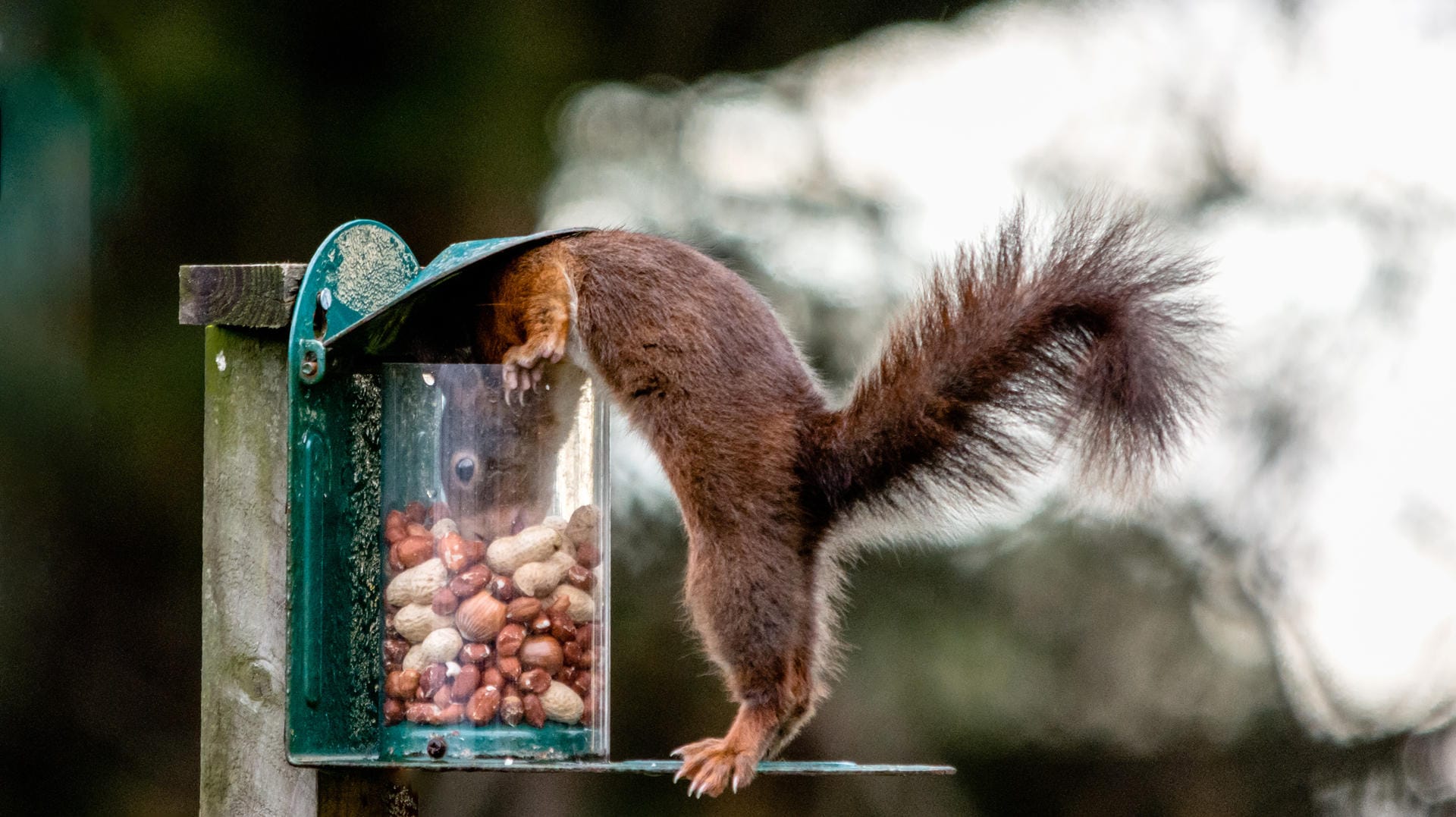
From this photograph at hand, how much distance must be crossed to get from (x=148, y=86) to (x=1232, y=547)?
2878 mm

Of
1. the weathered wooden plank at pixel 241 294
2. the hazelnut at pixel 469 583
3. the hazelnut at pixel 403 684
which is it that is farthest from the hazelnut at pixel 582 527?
the weathered wooden plank at pixel 241 294

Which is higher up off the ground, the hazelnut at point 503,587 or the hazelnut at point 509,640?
the hazelnut at point 503,587

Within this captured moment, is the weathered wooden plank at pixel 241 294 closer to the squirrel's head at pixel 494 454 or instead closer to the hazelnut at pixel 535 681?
the squirrel's head at pixel 494 454

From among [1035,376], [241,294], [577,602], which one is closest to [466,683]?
[577,602]

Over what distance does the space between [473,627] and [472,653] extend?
27 millimetres

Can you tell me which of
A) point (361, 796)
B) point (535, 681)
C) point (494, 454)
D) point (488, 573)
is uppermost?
point (494, 454)

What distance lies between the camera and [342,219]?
388 centimetres

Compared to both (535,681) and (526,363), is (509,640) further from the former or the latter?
(526,363)

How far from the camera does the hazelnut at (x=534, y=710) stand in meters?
1.49

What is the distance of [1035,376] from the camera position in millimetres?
Result: 1563

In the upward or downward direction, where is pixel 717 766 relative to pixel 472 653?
downward

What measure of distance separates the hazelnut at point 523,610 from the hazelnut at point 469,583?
0.03 m

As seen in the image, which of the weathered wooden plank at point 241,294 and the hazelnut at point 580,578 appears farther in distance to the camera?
the hazelnut at point 580,578

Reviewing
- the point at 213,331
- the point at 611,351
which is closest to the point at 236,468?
the point at 213,331
